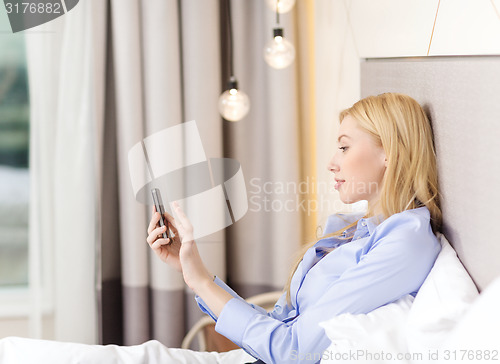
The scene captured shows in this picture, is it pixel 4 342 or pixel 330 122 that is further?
pixel 330 122

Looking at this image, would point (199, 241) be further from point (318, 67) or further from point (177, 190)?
point (318, 67)

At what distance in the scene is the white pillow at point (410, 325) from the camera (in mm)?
845

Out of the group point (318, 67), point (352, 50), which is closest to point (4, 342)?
point (352, 50)

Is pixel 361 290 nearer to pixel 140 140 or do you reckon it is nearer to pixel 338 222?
pixel 338 222

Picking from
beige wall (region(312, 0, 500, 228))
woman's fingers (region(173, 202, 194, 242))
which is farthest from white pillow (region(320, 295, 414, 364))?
beige wall (region(312, 0, 500, 228))

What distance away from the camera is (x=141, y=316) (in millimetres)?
2146

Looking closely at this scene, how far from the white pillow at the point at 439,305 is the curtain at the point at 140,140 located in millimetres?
1213

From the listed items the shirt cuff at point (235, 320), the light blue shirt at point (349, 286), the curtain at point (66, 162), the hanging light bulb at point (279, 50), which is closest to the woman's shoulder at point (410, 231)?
the light blue shirt at point (349, 286)

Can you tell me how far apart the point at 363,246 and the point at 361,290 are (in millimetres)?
126

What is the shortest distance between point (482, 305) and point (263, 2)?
1639mm

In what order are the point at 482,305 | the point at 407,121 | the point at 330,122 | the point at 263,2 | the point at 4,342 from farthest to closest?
1. the point at 263,2
2. the point at 330,122
3. the point at 4,342
4. the point at 407,121
5. the point at 482,305

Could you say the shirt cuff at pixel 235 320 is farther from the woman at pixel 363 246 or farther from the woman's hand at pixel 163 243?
the woman's hand at pixel 163 243

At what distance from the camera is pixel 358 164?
4.03 feet

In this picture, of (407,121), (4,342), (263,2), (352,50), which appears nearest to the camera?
(407,121)
